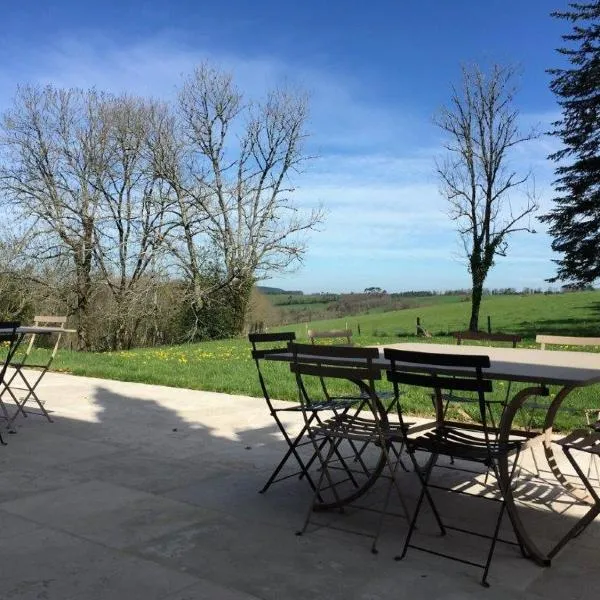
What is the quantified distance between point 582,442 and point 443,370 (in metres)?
0.73

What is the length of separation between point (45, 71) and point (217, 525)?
1126 cm

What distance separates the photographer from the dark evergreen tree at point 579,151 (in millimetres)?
21766

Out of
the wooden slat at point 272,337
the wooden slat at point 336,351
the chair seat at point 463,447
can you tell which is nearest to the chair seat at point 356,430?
the chair seat at point 463,447

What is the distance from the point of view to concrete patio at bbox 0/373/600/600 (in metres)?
2.44

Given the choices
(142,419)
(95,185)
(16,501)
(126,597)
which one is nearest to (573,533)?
(126,597)

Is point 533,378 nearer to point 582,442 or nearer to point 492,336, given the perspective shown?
point 582,442

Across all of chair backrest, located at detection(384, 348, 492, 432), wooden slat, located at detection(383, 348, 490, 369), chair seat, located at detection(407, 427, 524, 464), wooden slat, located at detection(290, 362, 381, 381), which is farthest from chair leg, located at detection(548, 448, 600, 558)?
wooden slat, located at detection(290, 362, 381, 381)

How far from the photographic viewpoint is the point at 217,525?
10.3ft

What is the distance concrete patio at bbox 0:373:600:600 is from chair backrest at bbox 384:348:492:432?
69 cm

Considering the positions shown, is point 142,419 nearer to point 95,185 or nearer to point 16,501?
point 16,501

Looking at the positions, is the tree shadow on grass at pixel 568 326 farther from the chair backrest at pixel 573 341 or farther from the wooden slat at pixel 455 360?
the wooden slat at pixel 455 360

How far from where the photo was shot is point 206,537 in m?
2.97

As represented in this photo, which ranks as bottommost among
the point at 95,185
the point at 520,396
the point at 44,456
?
the point at 44,456

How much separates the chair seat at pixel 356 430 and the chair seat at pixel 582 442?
75 centimetres
